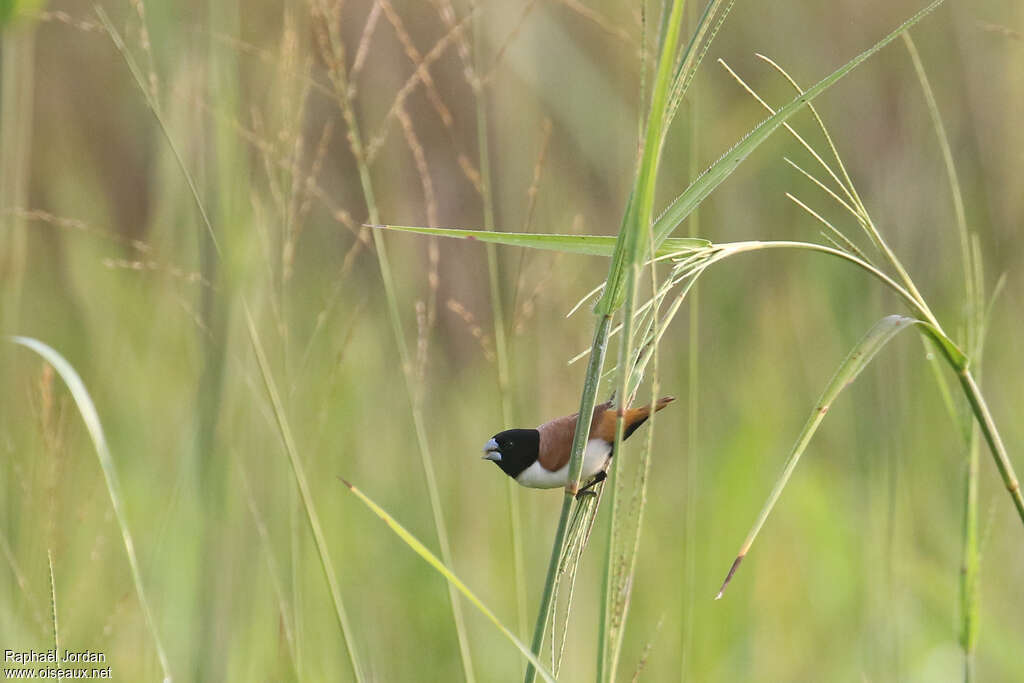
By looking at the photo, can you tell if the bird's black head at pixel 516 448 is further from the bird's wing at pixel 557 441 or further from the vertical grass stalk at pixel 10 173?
the vertical grass stalk at pixel 10 173

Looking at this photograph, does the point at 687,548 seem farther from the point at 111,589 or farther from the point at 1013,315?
the point at 1013,315

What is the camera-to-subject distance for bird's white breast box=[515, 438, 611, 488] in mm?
759

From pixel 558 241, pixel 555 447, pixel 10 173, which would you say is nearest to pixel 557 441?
pixel 555 447

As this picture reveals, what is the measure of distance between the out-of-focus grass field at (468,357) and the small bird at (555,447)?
11.2 inches

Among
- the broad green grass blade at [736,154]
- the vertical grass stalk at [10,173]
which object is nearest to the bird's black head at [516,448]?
the broad green grass blade at [736,154]

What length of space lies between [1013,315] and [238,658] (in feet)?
5.77

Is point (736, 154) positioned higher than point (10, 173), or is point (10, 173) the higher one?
point (10, 173)

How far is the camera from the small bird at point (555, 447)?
788 mm

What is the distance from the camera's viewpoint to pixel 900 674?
4.60 feet

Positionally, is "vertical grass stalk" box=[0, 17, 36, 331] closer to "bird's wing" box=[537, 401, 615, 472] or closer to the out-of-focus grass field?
the out-of-focus grass field

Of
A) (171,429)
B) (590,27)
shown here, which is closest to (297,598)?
(171,429)

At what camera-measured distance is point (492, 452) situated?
83 centimetres

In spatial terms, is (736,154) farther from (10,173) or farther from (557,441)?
(10,173)

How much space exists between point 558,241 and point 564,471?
222mm
